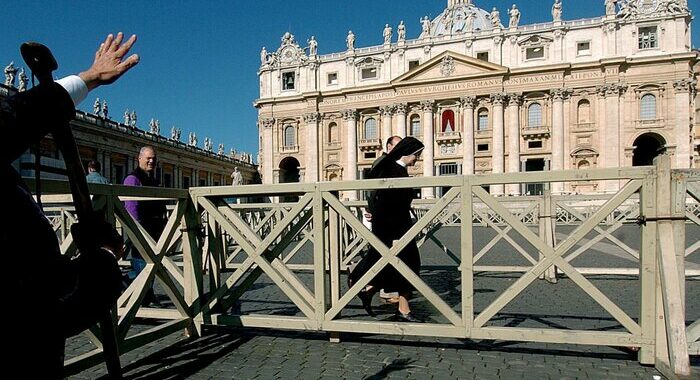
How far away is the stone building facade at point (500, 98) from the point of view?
1642 inches

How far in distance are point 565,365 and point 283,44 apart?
5763 cm

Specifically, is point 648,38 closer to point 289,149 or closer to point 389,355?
point 289,149

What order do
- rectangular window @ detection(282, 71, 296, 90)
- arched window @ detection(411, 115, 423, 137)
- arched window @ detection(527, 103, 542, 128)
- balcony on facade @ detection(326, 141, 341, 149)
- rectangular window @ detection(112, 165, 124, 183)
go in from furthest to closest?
rectangular window @ detection(282, 71, 296, 90), balcony on facade @ detection(326, 141, 341, 149), arched window @ detection(411, 115, 423, 137), arched window @ detection(527, 103, 542, 128), rectangular window @ detection(112, 165, 124, 183)

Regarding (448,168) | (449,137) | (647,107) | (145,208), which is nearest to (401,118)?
(449,137)

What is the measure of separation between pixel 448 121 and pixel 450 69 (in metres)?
5.67

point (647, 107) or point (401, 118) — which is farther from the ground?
point (401, 118)

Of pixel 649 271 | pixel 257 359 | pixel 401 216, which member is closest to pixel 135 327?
pixel 257 359

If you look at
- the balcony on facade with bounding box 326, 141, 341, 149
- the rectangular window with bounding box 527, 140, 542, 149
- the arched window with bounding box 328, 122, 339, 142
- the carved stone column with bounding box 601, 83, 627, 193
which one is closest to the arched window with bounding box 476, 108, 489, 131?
the rectangular window with bounding box 527, 140, 542, 149

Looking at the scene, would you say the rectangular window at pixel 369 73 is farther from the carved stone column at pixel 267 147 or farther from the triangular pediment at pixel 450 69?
the carved stone column at pixel 267 147

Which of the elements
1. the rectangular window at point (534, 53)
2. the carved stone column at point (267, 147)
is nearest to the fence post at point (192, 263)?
the rectangular window at point (534, 53)

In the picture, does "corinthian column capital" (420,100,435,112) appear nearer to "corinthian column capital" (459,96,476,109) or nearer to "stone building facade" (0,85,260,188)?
"corinthian column capital" (459,96,476,109)

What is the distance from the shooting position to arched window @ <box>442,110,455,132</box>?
47.7 m

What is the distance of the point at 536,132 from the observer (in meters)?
45.1

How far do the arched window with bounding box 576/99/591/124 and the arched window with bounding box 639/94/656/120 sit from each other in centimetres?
457
